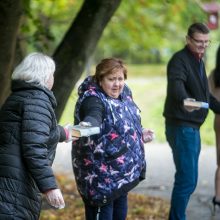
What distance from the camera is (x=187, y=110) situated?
18.0 feet

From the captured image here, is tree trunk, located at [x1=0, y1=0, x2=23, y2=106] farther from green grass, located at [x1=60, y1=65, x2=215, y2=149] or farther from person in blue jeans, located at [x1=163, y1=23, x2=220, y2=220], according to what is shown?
green grass, located at [x1=60, y1=65, x2=215, y2=149]

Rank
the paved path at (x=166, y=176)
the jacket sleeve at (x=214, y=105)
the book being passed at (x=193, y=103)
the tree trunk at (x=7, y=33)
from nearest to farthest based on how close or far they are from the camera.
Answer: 1. the book being passed at (x=193, y=103)
2. the tree trunk at (x=7, y=33)
3. the jacket sleeve at (x=214, y=105)
4. the paved path at (x=166, y=176)

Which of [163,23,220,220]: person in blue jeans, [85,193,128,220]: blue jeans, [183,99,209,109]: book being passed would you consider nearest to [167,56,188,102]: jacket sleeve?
[163,23,220,220]: person in blue jeans

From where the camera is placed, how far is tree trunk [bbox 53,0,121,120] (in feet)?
22.5

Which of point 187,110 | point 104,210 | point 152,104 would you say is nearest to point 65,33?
point 187,110

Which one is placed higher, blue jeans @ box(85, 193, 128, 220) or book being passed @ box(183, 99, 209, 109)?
book being passed @ box(183, 99, 209, 109)

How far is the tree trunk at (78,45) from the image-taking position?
6.85 m

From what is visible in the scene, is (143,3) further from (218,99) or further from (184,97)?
(184,97)

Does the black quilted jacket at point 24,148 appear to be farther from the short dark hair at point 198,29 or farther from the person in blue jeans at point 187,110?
the short dark hair at point 198,29

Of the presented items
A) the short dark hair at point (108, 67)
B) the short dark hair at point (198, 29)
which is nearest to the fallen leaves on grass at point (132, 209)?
the short dark hair at point (198, 29)

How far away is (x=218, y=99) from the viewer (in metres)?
6.49

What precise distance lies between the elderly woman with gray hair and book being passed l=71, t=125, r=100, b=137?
0.74 ft

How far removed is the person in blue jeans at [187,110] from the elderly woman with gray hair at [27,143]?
5.95ft

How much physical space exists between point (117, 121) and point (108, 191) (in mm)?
529
